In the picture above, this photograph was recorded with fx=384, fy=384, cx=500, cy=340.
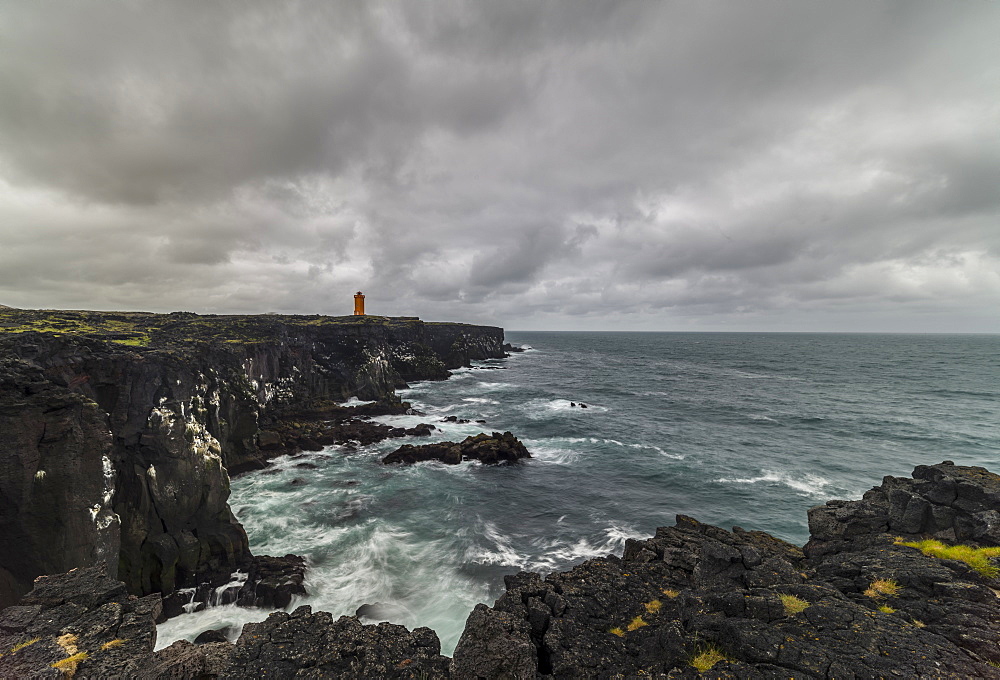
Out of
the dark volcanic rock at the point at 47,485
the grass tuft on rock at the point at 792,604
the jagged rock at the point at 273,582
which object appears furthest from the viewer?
the jagged rock at the point at 273,582

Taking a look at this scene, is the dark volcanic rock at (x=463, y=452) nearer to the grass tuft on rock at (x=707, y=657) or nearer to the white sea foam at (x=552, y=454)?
the white sea foam at (x=552, y=454)

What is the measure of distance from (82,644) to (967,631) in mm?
24049

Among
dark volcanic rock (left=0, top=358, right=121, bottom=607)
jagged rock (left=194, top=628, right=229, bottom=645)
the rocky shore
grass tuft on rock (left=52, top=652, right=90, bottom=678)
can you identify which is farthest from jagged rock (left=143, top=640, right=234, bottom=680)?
dark volcanic rock (left=0, top=358, right=121, bottom=607)

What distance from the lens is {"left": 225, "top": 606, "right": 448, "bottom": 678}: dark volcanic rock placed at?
10.7m

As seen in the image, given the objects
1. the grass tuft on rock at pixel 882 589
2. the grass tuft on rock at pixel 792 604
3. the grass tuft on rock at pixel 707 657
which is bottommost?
the grass tuft on rock at pixel 707 657

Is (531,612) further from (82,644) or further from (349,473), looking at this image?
(349,473)

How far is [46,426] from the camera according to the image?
17.1 metres

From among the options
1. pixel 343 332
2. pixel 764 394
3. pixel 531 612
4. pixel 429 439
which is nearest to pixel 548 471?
pixel 429 439

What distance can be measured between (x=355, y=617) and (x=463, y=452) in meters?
31.4

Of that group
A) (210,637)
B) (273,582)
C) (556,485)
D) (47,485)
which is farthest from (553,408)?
(47,485)

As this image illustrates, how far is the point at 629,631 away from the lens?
477 inches

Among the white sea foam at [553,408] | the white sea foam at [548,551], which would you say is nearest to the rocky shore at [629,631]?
the white sea foam at [548,551]

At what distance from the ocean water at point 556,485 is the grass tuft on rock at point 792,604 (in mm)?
14122

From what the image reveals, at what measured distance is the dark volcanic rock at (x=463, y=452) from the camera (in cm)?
4216
